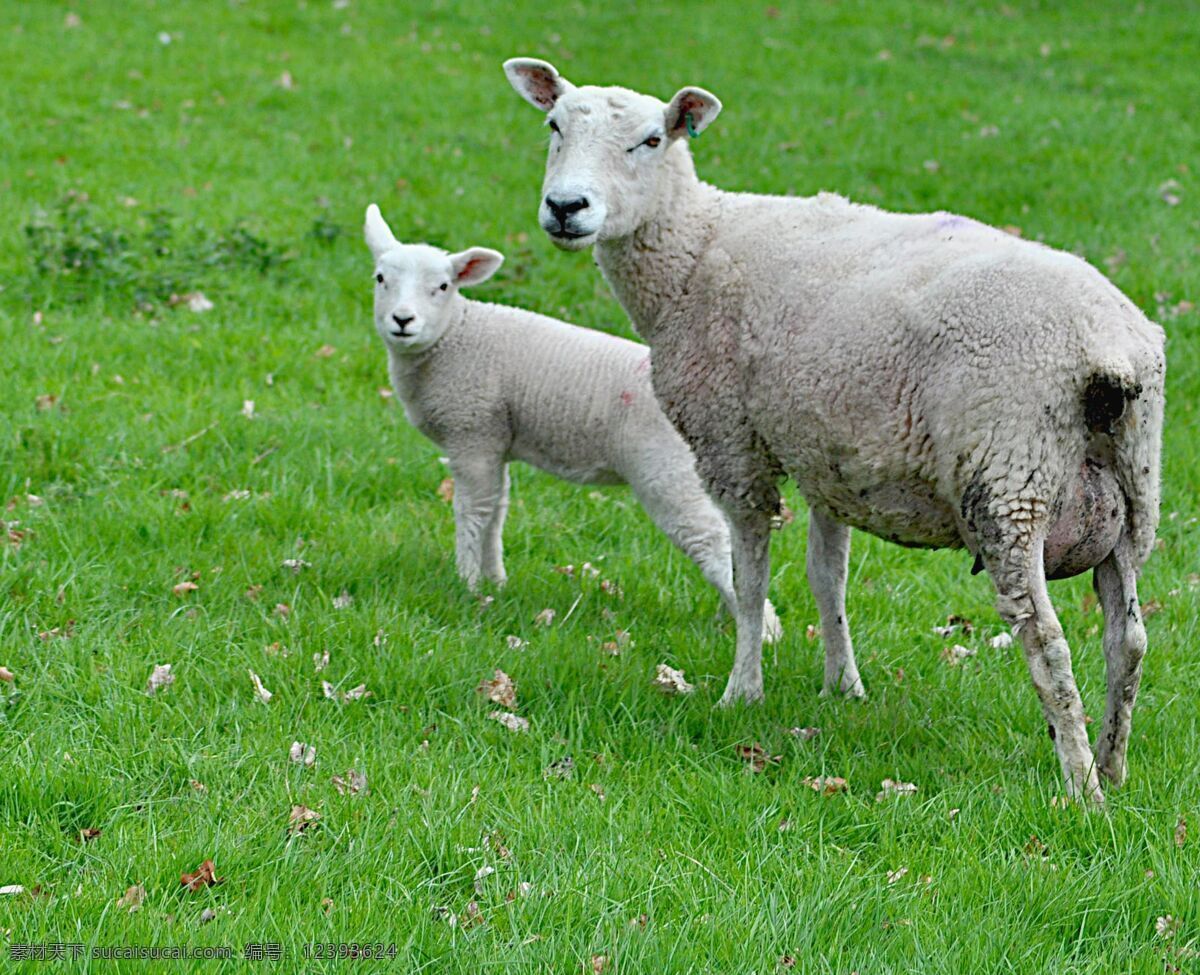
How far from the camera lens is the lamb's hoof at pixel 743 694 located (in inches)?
187

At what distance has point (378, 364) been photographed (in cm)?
795

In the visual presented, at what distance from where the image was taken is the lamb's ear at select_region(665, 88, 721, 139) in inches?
180

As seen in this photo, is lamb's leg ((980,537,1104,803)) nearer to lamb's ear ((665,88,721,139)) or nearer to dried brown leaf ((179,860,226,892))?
lamb's ear ((665,88,721,139))

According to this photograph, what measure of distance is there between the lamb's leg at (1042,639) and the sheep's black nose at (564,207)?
1.64 meters

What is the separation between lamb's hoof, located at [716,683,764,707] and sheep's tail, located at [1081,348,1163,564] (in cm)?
138

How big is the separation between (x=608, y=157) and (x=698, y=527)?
65.9 inches

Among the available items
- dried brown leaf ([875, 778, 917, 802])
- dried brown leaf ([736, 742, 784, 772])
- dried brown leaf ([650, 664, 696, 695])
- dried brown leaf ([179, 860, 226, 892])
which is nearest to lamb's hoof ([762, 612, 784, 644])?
dried brown leaf ([650, 664, 696, 695])

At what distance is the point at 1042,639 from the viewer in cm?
383

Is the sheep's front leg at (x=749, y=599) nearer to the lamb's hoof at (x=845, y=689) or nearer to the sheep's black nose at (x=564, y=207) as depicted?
the lamb's hoof at (x=845, y=689)

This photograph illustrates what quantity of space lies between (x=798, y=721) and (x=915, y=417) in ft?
4.05

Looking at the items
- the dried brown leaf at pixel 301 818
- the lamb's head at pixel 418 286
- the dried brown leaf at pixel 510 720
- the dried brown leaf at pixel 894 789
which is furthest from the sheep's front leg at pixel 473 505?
the dried brown leaf at pixel 894 789

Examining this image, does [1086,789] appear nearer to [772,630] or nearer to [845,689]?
[845,689]

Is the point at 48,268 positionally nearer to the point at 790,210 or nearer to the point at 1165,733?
the point at 790,210

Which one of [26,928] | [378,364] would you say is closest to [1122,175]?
[378,364]
